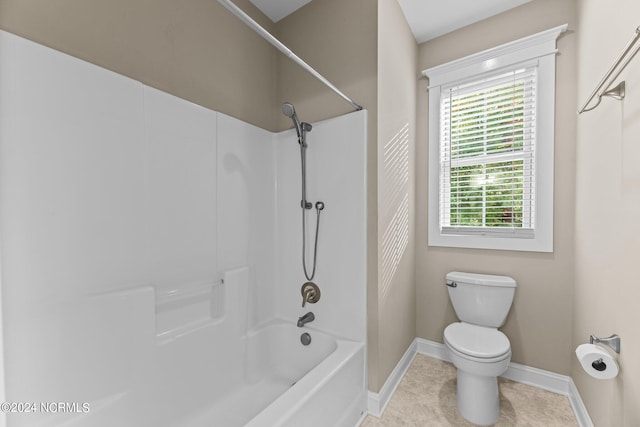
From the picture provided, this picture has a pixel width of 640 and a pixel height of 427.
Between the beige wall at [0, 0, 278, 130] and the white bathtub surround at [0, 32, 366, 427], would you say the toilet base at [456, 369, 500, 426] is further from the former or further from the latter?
the beige wall at [0, 0, 278, 130]

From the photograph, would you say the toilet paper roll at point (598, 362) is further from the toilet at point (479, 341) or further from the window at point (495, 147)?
the window at point (495, 147)

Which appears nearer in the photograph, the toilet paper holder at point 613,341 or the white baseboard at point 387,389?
the toilet paper holder at point 613,341

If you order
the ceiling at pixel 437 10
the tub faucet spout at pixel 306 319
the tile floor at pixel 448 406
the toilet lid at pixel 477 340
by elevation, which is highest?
the ceiling at pixel 437 10

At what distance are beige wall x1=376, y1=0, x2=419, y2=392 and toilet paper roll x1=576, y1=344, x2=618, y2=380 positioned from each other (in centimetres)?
92

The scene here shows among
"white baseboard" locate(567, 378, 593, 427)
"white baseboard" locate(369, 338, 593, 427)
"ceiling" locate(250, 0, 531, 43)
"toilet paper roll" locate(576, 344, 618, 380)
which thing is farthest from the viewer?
"ceiling" locate(250, 0, 531, 43)

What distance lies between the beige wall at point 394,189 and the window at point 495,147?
0.25 m

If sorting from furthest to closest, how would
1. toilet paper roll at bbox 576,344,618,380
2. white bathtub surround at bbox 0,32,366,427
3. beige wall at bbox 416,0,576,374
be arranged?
beige wall at bbox 416,0,576,374 < toilet paper roll at bbox 576,344,618,380 < white bathtub surround at bbox 0,32,366,427

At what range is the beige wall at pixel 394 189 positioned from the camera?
5.45 feet

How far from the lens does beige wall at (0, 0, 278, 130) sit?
1034mm

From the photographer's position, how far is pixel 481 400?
5.07 ft

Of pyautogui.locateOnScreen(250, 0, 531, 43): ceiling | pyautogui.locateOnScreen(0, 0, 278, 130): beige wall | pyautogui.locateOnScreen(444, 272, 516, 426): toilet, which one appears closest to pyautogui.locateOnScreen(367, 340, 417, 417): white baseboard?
pyautogui.locateOnScreen(444, 272, 516, 426): toilet

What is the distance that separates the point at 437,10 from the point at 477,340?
2.31m

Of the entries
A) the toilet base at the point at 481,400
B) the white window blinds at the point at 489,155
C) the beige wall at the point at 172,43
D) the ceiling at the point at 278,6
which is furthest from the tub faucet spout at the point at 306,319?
the ceiling at the point at 278,6

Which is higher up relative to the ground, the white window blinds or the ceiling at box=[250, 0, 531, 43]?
the ceiling at box=[250, 0, 531, 43]
